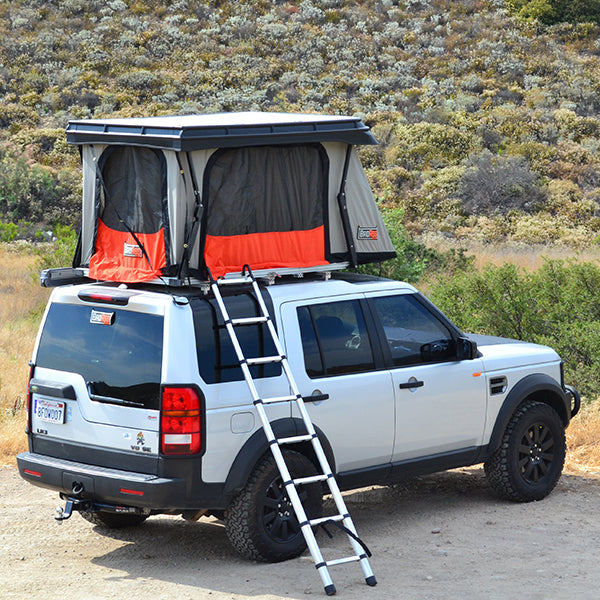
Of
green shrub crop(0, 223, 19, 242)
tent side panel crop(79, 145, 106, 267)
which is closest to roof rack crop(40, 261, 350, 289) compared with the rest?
tent side panel crop(79, 145, 106, 267)

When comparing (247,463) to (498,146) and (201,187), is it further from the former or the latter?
(498,146)

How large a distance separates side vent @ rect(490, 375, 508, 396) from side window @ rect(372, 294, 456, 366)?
436mm

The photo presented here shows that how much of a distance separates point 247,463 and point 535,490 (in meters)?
2.75

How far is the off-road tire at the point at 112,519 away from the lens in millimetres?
7402

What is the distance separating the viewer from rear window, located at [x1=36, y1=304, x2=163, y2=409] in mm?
6273

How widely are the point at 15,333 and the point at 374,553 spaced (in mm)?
8826

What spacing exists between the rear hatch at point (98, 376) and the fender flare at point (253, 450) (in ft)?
1.62

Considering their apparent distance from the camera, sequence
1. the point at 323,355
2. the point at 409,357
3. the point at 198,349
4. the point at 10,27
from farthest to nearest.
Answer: the point at 10,27 < the point at 409,357 < the point at 323,355 < the point at 198,349

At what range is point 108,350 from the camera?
648cm

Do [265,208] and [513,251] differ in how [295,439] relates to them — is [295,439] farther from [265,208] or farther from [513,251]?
[513,251]

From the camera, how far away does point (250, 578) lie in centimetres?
629

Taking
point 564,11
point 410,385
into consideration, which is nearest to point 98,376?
point 410,385

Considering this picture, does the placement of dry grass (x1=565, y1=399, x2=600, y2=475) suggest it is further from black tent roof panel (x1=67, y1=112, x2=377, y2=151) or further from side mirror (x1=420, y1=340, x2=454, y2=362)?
black tent roof panel (x1=67, y1=112, x2=377, y2=151)

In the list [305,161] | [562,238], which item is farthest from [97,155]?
[562,238]
